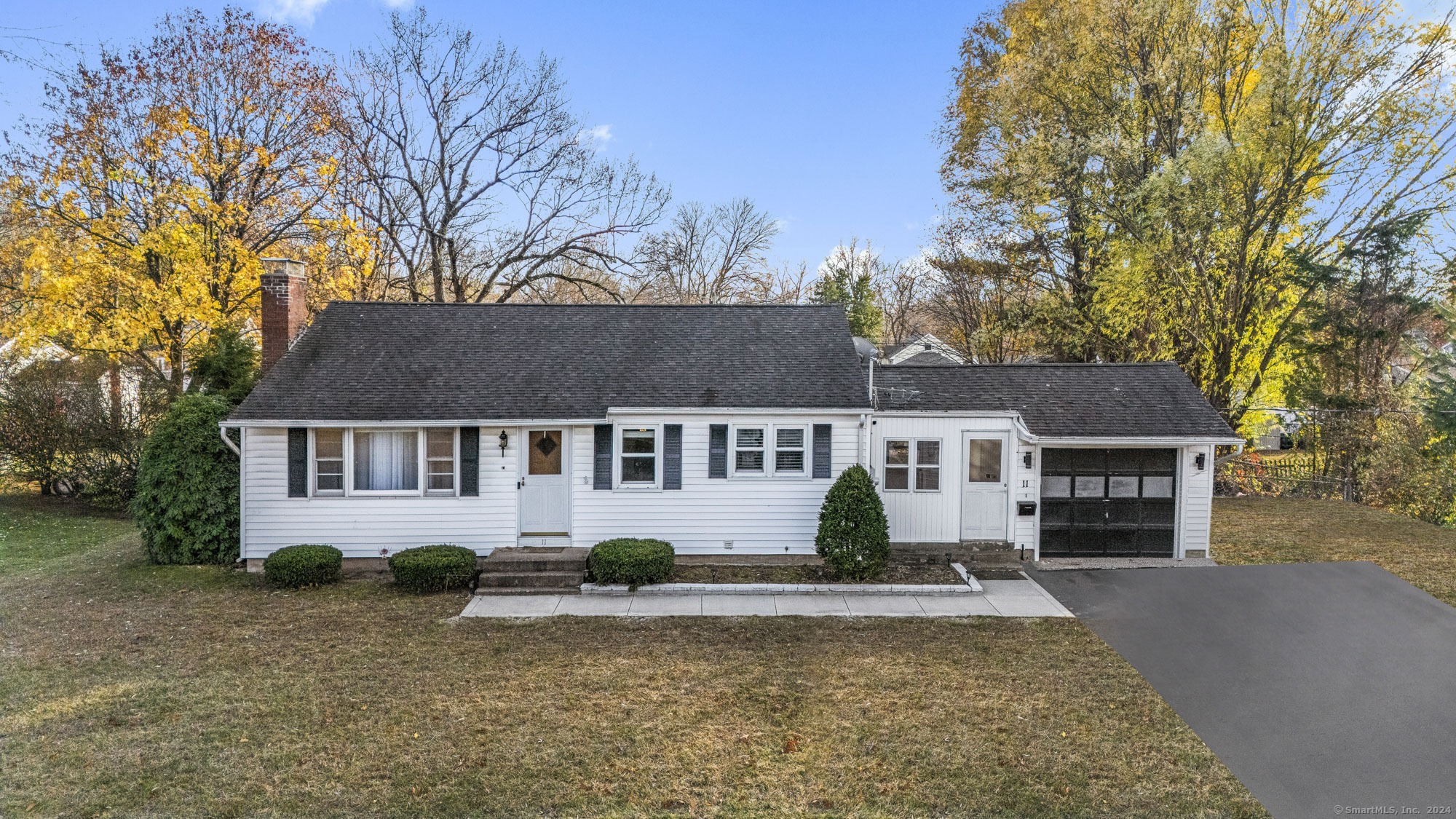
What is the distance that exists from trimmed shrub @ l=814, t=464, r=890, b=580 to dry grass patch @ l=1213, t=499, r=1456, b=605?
669 cm

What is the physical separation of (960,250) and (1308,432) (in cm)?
1359

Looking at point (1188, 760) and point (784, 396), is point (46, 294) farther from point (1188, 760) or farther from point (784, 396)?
point (1188, 760)

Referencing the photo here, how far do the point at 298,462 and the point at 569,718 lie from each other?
737 centimetres

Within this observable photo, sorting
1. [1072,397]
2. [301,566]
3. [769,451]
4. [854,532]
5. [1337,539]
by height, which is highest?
[1072,397]

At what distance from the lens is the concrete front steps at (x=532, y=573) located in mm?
10828

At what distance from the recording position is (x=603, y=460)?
1182 cm

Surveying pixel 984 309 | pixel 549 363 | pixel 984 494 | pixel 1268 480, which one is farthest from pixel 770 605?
pixel 984 309

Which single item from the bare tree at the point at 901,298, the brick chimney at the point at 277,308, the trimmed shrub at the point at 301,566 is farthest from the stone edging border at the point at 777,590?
the bare tree at the point at 901,298

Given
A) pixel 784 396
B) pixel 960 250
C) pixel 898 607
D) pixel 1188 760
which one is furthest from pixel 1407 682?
pixel 960 250

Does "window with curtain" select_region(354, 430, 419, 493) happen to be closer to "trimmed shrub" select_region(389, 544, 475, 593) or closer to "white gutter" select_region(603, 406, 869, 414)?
"trimmed shrub" select_region(389, 544, 475, 593)

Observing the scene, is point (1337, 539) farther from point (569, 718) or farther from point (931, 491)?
point (569, 718)

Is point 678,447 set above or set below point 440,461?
above

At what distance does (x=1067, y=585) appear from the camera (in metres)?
11.3

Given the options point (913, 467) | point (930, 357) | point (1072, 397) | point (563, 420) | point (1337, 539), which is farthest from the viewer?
point (930, 357)
